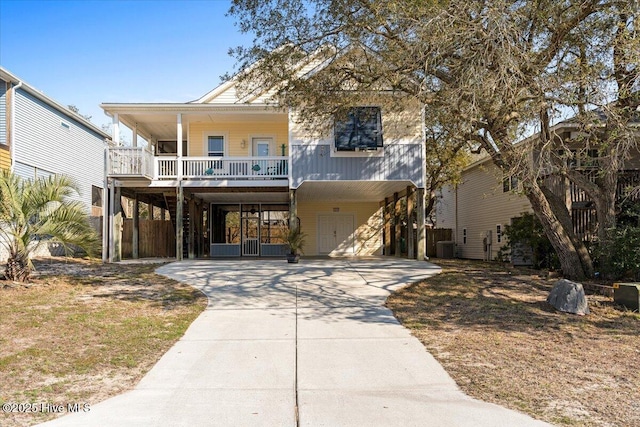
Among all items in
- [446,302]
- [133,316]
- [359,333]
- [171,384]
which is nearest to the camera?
[171,384]

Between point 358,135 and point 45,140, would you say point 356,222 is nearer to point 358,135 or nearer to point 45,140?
point 358,135

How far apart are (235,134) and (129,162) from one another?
4488 millimetres

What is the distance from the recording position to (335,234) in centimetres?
2211

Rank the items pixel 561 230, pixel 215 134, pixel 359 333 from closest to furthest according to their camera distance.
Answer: pixel 359 333
pixel 561 230
pixel 215 134

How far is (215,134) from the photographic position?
19594mm

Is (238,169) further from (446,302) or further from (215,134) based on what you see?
(446,302)

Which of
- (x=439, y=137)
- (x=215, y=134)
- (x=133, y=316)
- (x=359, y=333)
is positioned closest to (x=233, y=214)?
(x=215, y=134)

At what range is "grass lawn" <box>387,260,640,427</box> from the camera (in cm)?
472

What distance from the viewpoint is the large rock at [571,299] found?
852 centimetres

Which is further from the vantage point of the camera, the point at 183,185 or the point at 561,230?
the point at 183,185

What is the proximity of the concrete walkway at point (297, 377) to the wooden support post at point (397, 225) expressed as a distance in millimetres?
10058

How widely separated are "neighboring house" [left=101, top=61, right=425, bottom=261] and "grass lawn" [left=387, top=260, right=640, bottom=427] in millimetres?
6499

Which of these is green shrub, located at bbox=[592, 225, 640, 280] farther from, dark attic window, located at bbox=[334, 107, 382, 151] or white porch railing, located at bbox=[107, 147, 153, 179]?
white porch railing, located at bbox=[107, 147, 153, 179]

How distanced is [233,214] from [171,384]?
55.8 feet
